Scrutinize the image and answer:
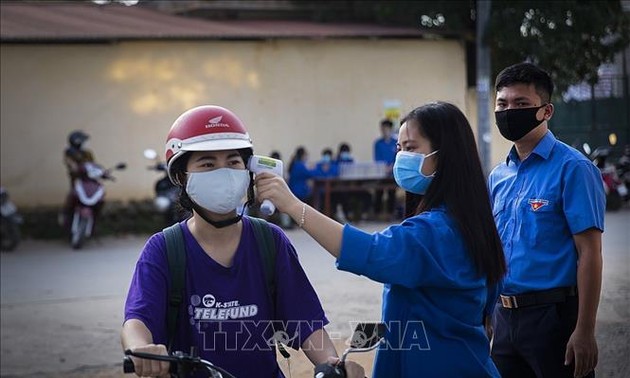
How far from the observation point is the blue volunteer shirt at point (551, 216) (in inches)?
169

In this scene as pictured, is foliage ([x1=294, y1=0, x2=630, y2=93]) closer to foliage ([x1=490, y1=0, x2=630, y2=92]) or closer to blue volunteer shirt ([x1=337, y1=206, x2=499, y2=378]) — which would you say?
foliage ([x1=490, y1=0, x2=630, y2=92])

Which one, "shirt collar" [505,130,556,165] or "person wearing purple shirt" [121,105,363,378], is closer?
"person wearing purple shirt" [121,105,363,378]

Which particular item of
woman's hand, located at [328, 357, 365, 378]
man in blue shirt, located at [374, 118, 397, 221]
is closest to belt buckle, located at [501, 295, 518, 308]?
woman's hand, located at [328, 357, 365, 378]

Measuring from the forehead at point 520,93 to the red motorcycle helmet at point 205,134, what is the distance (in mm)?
1599

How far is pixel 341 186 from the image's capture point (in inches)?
739

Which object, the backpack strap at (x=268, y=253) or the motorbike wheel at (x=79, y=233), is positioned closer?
the backpack strap at (x=268, y=253)

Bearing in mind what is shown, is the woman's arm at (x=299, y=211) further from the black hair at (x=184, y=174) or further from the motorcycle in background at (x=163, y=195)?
the motorcycle in background at (x=163, y=195)

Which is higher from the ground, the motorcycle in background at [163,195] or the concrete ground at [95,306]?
the motorcycle in background at [163,195]

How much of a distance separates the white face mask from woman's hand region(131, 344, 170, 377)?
516 mm

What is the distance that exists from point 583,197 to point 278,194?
161 centimetres

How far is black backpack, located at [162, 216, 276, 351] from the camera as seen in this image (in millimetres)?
3312

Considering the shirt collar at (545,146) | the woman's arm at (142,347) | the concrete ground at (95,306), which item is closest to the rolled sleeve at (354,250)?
the woman's arm at (142,347)

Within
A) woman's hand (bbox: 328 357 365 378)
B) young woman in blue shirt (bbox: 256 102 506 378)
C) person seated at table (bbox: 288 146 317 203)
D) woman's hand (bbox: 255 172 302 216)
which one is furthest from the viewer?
person seated at table (bbox: 288 146 317 203)

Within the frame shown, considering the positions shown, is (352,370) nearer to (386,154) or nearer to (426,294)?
(426,294)
